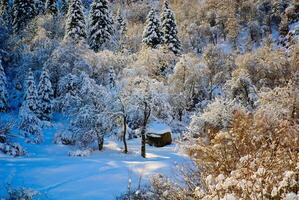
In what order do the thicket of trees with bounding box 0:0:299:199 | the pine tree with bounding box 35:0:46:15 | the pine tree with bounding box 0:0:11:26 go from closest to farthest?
the thicket of trees with bounding box 0:0:299:199 → the pine tree with bounding box 0:0:11:26 → the pine tree with bounding box 35:0:46:15

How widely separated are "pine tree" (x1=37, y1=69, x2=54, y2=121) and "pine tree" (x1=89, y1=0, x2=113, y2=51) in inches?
464

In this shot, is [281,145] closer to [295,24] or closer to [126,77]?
[126,77]

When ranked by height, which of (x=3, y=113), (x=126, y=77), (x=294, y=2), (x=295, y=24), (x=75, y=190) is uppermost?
(x=294, y=2)

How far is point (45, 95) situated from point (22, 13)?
93.4 feet

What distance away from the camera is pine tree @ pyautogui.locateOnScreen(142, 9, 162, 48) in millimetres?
51447

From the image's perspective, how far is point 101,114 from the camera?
31844mm

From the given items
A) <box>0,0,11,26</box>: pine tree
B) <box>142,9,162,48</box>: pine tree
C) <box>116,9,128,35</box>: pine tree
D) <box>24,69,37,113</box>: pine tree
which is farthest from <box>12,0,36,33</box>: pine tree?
<box>24,69,37,113</box>: pine tree

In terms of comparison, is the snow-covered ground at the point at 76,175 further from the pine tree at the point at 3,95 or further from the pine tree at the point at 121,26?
the pine tree at the point at 121,26

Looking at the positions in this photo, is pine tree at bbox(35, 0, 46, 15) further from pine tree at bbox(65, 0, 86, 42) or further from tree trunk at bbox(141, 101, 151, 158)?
tree trunk at bbox(141, 101, 151, 158)

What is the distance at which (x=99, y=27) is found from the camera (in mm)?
50250

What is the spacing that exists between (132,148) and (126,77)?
5897 mm

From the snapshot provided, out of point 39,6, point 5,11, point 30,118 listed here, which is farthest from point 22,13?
point 30,118

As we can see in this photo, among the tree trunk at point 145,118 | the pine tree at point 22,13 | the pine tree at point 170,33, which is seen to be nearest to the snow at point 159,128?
the tree trunk at point 145,118

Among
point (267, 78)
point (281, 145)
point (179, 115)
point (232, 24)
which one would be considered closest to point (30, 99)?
point (179, 115)
